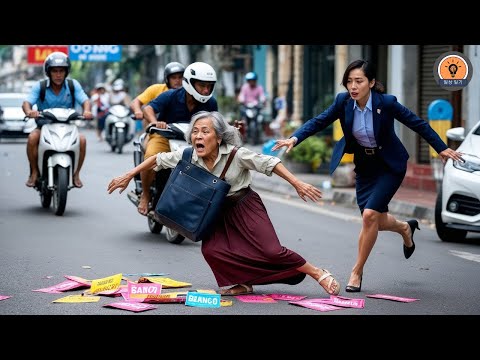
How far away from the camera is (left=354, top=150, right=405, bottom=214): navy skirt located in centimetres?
886

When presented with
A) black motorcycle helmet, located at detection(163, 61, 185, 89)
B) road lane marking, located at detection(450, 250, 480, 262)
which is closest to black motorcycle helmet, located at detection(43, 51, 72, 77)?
black motorcycle helmet, located at detection(163, 61, 185, 89)

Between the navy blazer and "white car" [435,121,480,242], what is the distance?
119 inches

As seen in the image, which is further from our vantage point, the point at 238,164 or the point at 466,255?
the point at 466,255

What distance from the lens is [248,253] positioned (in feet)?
27.4

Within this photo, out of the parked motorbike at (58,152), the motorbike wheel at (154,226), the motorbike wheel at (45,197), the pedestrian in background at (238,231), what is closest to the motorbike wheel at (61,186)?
the parked motorbike at (58,152)

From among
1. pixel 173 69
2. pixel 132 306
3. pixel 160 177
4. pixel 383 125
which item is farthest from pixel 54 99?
pixel 132 306

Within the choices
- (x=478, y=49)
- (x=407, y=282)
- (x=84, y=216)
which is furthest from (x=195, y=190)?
(x=478, y=49)

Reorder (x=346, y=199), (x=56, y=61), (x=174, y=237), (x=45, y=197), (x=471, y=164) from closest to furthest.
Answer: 1. (x=174, y=237)
2. (x=471, y=164)
3. (x=56, y=61)
4. (x=45, y=197)
5. (x=346, y=199)

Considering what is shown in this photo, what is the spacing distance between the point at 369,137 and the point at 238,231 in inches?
48.7

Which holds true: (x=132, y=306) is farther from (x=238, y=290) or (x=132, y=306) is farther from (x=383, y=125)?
(x=383, y=125)

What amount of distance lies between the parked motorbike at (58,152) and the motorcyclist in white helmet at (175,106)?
206 cm

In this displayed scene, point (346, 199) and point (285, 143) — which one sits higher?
point (285, 143)
